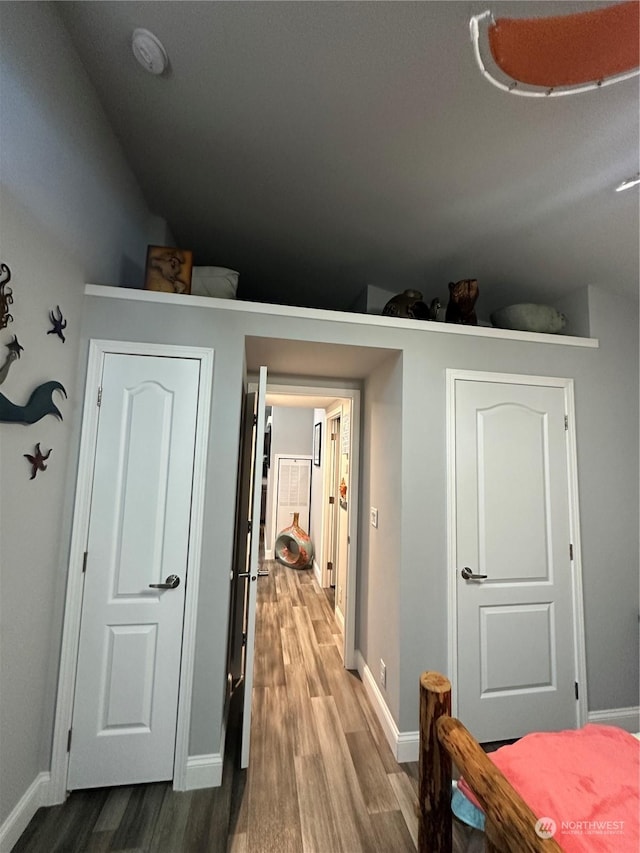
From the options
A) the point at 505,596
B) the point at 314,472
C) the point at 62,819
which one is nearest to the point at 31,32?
the point at 62,819

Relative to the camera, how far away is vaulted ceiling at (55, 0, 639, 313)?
1.18m

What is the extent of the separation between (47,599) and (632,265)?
348 centimetres

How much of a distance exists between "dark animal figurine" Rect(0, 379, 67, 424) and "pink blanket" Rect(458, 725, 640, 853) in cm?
176

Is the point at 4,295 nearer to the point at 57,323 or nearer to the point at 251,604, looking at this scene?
the point at 57,323

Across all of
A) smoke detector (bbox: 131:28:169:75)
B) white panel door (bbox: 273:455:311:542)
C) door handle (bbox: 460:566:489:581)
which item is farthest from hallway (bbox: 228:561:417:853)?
smoke detector (bbox: 131:28:169:75)

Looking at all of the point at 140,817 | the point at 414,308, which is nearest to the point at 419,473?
the point at 414,308

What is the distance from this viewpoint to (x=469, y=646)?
1.96m

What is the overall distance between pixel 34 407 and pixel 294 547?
170 inches

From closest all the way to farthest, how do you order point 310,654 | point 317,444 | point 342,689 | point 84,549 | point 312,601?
1. point 84,549
2. point 342,689
3. point 310,654
4. point 312,601
5. point 317,444

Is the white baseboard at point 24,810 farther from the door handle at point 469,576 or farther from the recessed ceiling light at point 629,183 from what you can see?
the recessed ceiling light at point 629,183

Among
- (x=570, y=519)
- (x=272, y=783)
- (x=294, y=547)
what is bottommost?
(x=272, y=783)

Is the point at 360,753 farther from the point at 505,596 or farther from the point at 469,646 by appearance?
the point at 505,596

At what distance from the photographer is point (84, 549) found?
162 centimetres

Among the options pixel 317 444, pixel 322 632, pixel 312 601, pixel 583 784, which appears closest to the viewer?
pixel 583 784
